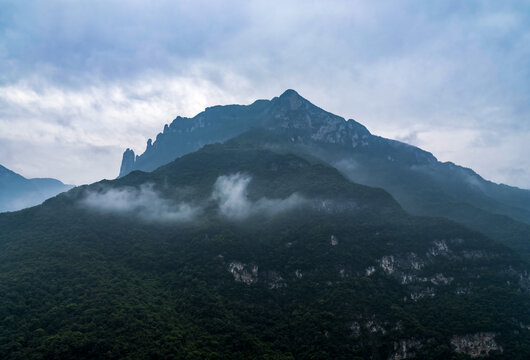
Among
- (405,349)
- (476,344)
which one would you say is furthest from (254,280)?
(476,344)

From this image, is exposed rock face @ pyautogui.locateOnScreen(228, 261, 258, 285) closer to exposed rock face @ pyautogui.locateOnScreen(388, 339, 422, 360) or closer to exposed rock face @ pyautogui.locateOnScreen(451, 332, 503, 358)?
exposed rock face @ pyautogui.locateOnScreen(388, 339, 422, 360)

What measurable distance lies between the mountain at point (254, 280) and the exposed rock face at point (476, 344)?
33 cm

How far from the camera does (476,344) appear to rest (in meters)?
99.6

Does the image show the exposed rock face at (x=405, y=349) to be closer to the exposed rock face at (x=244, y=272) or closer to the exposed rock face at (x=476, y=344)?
the exposed rock face at (x=476, y=344)

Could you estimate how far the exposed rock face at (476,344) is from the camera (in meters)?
97.8

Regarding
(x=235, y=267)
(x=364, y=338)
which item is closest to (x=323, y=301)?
(x=364, y=338)

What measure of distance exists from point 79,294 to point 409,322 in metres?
96.2

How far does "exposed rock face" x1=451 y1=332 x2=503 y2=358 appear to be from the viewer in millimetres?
97812

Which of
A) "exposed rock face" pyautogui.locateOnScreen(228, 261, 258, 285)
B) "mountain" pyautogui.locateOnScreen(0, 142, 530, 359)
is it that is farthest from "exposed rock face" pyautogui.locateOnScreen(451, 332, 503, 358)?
"exposed rock face" pyautogui.locateOnScreen(228, 261, 258, 285)

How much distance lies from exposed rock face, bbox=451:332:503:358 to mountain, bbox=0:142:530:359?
1.07ft

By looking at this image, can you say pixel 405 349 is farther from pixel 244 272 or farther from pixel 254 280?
pixel 244 272

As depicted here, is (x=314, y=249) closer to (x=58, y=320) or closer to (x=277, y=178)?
(x=277, y=178)

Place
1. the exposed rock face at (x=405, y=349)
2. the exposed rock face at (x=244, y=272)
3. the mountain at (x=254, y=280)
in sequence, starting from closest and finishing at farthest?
1. the mountain at (x=254, y=280)
2. the exposed rock face at (x=405, y=349)
3. the exposed rock face at (x=244, y=272)

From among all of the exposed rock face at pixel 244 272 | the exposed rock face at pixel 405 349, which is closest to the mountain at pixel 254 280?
the exposed rock face at pixel 405 349
